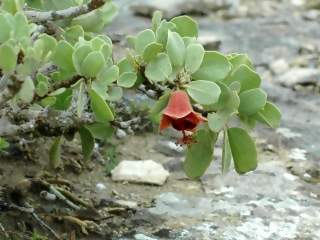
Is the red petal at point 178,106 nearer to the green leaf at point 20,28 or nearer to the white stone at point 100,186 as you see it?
the green leaf at point 20,28

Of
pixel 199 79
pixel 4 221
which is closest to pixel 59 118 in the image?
pixel 199 79

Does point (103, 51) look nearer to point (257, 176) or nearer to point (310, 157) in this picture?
point (257, 176)

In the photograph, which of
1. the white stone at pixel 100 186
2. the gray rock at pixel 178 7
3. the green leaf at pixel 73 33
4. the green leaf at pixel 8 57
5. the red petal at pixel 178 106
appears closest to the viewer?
the green leaf at pixel 8 57

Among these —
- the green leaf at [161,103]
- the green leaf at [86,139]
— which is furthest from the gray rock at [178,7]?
the green leaf at [161,103]

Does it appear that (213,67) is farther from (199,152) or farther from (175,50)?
(199,152)

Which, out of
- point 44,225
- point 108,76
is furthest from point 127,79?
point 44,225

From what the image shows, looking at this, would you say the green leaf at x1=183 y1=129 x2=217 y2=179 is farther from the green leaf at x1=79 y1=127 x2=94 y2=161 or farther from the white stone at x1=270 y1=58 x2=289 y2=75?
the white stone at x1=270 y1=58 x2=289 y2=75
